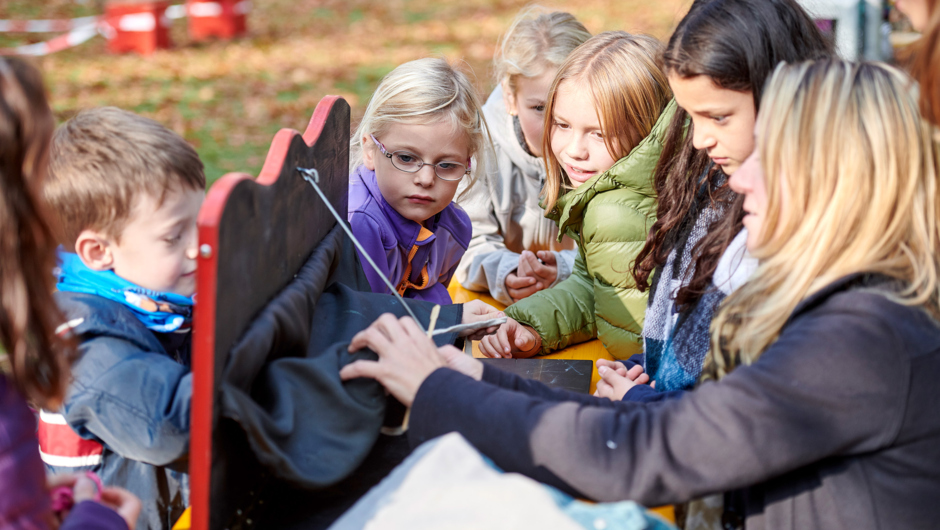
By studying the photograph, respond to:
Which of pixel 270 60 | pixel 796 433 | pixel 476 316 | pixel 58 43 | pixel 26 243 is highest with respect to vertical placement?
pixel 26 243

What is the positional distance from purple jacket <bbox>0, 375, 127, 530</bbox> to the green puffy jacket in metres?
1.73

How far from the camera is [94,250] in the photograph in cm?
169

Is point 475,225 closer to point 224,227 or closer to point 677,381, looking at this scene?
point 677,381

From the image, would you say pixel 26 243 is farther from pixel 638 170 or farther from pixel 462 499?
pixel 638 170

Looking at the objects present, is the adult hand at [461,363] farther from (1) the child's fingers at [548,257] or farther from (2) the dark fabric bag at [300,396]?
(1) the child's fingers at [548,257]

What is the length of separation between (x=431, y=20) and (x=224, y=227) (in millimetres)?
13662

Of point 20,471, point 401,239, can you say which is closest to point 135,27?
point 401,239

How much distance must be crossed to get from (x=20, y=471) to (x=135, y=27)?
10446 millimetres

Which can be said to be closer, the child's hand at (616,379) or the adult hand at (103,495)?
the adult hand at (103,495)

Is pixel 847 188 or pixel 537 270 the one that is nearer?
pixel 847 188

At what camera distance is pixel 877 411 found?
4.21ft

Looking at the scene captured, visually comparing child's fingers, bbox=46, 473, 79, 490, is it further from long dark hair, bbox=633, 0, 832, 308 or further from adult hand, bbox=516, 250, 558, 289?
adult hand, bbox=516, 250, 558, 289

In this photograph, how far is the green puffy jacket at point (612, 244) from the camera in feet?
8.20

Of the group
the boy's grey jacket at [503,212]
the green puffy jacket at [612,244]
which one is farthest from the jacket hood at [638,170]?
the boy's grey jacket at [503,212]
